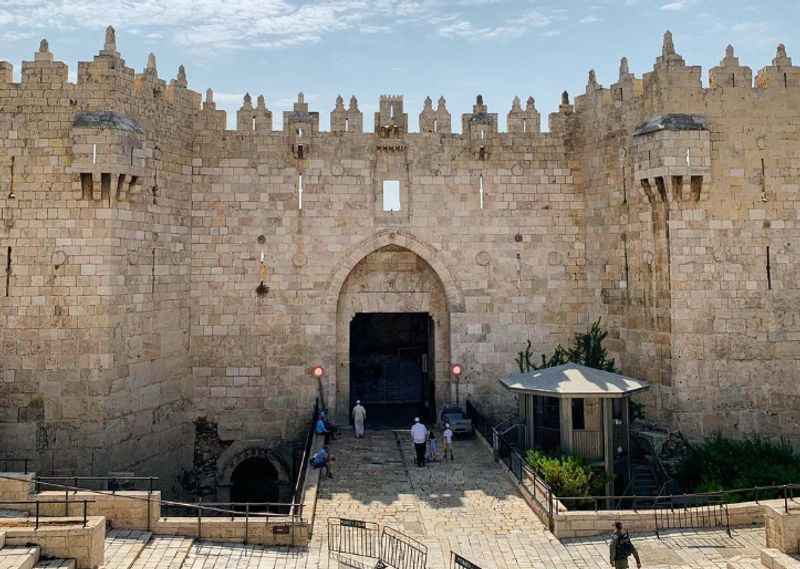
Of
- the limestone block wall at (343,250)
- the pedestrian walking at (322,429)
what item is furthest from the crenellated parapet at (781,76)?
the pedestrian walking at (322,429)

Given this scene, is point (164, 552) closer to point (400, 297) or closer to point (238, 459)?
point (238, 459)

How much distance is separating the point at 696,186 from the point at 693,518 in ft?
28.0

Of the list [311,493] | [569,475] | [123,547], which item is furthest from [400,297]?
[123,547]

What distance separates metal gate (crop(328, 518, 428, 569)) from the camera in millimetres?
11555

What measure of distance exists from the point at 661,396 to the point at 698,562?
20.5 feet

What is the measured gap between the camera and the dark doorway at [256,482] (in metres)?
20.1

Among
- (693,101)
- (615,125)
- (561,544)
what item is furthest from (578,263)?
(561,544)

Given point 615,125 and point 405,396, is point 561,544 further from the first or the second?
point 405,396

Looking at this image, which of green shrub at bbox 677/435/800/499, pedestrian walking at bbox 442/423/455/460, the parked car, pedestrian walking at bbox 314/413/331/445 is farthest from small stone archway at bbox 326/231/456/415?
green shrub at bbox 677/435/800/499

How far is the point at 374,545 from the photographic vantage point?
482 inches

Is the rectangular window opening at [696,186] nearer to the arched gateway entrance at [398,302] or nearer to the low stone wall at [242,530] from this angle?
the arched gateway entrance at [398,302]

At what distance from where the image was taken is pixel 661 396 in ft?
56.2

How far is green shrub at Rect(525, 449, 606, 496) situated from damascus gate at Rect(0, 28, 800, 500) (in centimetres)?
384

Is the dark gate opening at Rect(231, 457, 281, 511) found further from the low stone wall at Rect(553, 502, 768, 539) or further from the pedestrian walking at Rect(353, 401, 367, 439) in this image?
the low stone wall at Rect(553, 502, 768, 539)
